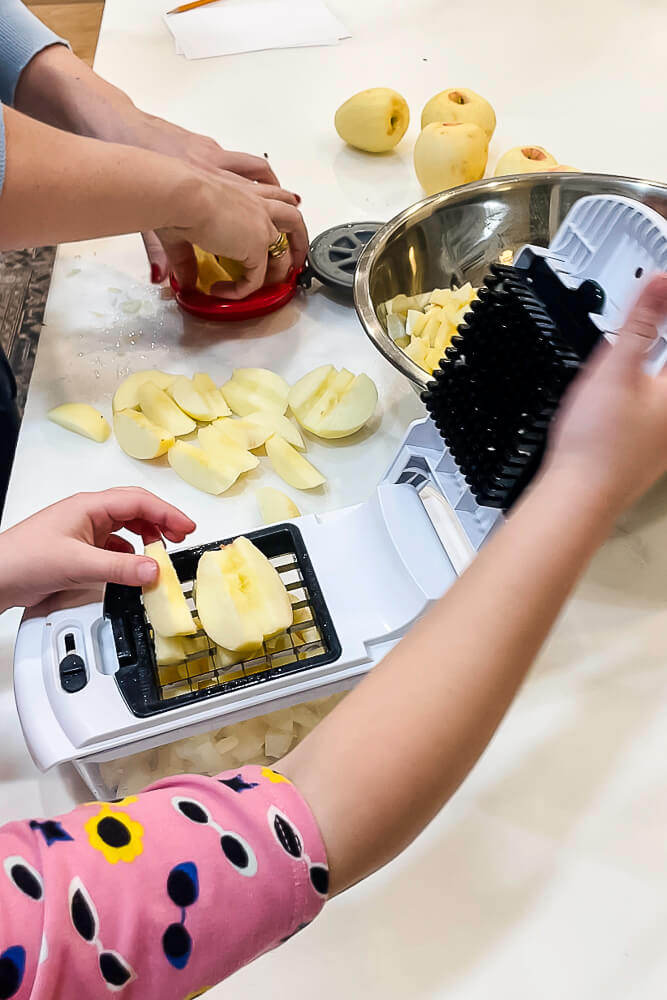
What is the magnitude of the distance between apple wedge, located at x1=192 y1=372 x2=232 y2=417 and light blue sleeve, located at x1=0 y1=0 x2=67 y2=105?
42 centimetres

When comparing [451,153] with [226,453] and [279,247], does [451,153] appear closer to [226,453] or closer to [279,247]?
[279,247]

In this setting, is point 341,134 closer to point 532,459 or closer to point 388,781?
point 532,459

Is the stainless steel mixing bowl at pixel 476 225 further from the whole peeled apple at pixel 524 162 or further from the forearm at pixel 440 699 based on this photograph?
the forearm at pixel 440 699

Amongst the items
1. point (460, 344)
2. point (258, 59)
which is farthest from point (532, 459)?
point (258, 59)

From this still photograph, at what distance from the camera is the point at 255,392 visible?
81 cm

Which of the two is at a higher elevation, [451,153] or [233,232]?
[451,153]

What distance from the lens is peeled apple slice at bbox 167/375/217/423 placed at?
0.78 meters

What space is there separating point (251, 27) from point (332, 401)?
3.14ft

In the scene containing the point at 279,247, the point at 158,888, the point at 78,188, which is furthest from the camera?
the point at 279,247

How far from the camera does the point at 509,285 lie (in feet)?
1.84

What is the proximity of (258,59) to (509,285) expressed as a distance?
1.00m

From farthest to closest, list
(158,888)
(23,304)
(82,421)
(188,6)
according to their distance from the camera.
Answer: (188,6) < (23,304) < (82,421) < (158,888)

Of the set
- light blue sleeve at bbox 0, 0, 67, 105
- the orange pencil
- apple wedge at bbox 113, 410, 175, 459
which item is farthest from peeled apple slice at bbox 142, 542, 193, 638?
the orange pencil

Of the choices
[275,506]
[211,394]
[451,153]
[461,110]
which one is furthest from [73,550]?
[461,110]
